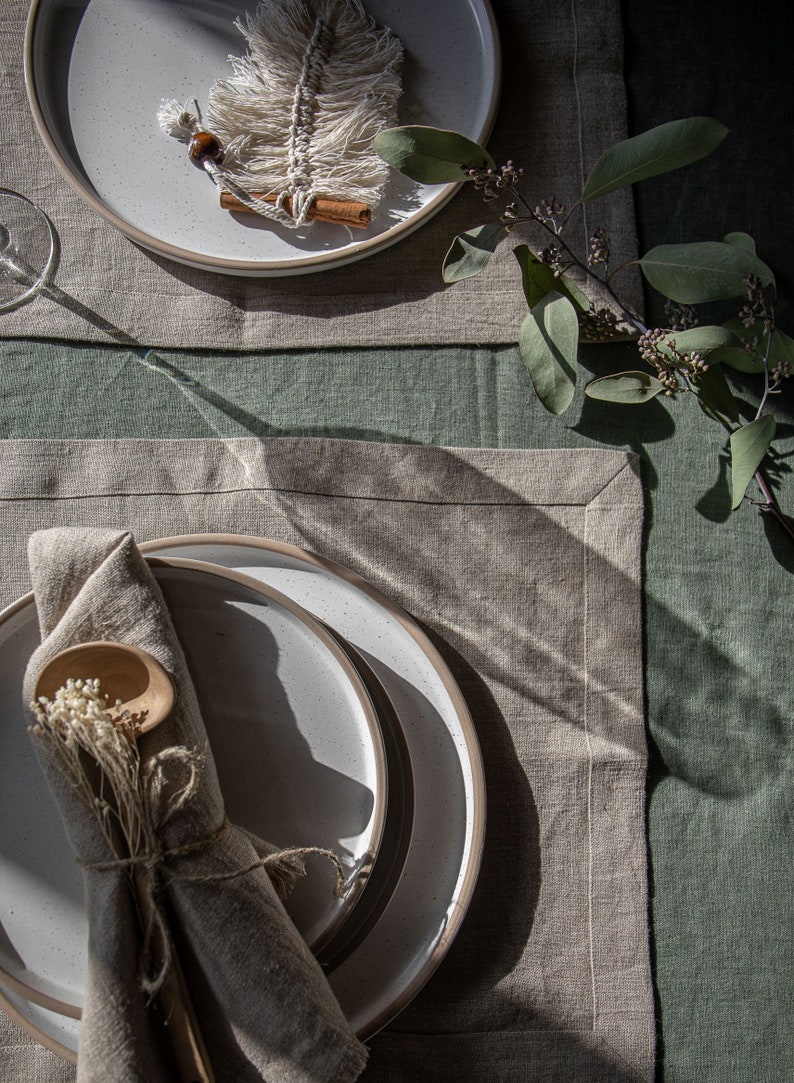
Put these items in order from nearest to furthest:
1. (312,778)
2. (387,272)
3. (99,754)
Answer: (99,754) → (312,778) → (387,272)

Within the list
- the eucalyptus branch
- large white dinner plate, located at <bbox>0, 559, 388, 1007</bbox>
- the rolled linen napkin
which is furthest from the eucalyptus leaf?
the rolled linen napkin

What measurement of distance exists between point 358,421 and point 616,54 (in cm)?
41

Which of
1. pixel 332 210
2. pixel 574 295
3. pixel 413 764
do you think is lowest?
pixel 413 764

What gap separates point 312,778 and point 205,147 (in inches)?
21.0

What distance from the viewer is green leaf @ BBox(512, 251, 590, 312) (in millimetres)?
688

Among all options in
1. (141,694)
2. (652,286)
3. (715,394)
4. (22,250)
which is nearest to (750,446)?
(715,394)

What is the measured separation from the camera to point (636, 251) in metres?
0.77

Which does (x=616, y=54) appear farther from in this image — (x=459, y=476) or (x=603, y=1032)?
(x=603, y=1032)

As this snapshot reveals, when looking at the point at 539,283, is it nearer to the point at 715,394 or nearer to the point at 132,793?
the point at 715,394

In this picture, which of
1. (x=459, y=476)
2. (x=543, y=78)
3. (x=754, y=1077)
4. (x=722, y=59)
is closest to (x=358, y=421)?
(x=459, y=476)

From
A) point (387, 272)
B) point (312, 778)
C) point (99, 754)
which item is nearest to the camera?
point (99, 754)

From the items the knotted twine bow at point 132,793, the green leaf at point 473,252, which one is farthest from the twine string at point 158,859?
the green leaf at point 473,252

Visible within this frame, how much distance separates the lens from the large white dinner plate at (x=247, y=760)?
2.08ft

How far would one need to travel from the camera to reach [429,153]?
2.15 feet
